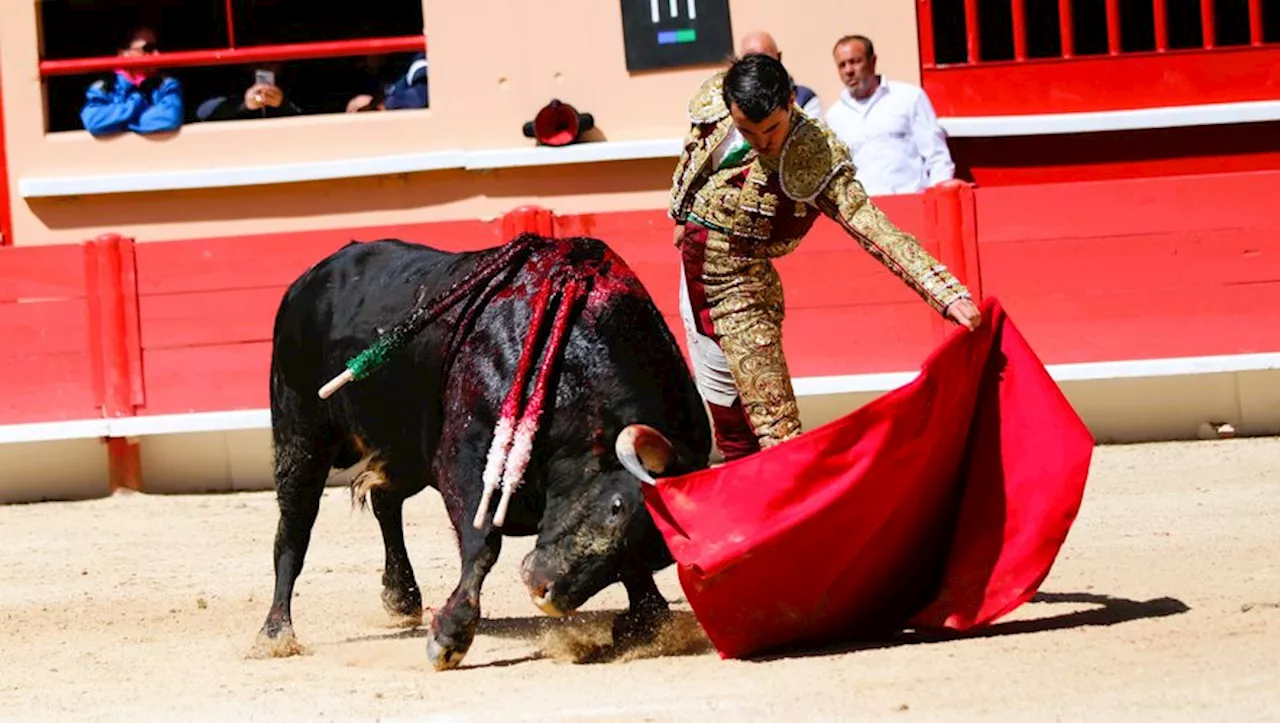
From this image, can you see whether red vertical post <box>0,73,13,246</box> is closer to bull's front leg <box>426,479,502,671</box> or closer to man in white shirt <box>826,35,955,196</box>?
man in white shirt <box>826,35,955,196</box>

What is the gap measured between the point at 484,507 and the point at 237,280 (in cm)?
394

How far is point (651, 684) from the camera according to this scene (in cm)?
412

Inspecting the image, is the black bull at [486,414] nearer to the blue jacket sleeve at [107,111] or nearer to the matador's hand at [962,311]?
the matador's hand at [962,311]

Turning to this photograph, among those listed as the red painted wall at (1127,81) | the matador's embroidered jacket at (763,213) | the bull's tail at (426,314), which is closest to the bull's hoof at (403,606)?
the bull's tail at (426,314)

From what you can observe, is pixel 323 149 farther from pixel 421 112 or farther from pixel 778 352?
pixel 778 352

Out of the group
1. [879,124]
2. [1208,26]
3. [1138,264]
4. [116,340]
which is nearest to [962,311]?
[1138,264]

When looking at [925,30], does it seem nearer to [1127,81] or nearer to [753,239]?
[1127,81]

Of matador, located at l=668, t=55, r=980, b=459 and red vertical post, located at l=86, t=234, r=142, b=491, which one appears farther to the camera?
red vertical post, located at l=86, t=234, r=142, b=491

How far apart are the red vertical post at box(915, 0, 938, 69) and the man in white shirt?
0.83m

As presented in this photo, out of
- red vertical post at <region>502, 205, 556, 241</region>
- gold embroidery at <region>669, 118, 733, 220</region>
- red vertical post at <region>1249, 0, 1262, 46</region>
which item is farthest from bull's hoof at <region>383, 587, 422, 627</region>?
red vertical post at <region>1249, 0, 1262, 46</region>

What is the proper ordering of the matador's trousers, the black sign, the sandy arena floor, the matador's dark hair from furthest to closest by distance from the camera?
1. the black sign
2. the matador's trousers
3. the matador's dark hair
4. the sandy arena floor

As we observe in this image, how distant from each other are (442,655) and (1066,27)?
5.49m

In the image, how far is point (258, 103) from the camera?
9336 mm

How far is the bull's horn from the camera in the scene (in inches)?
167
